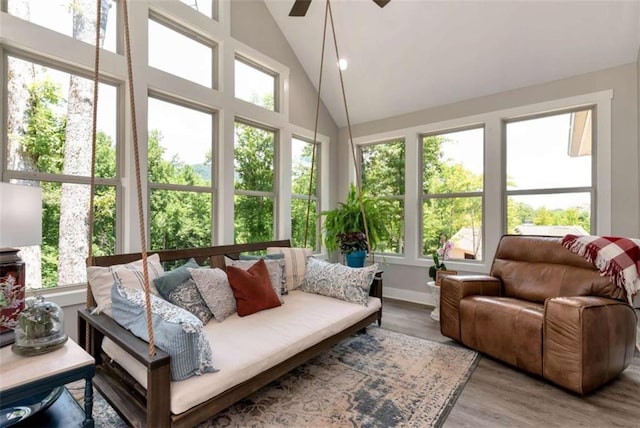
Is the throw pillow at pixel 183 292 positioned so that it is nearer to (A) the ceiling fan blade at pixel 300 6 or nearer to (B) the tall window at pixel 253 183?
(B) the tall window at pixel 253 183

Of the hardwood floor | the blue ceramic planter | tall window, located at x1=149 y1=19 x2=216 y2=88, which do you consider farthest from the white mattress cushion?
tall window, located at x1=149 y1=19 x2=216 y2=88

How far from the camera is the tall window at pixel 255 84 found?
375 centimetres

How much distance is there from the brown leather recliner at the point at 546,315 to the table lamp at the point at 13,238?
3.06 m

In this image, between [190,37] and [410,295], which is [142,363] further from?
[410,295]

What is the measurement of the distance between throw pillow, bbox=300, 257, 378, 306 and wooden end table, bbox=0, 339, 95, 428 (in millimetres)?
1926

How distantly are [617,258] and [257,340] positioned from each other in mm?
2733

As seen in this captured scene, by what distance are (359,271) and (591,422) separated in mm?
1765

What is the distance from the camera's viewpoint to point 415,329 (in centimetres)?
327

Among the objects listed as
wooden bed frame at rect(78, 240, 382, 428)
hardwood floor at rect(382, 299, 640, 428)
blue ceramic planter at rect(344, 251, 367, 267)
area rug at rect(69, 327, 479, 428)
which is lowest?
hardwood floor at rect(382, 299, 640, 428)

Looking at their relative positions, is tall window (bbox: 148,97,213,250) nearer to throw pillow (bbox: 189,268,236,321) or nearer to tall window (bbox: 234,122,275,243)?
tall window (bbox: 234,122,275,243)

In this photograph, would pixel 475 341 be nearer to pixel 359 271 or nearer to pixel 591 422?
pixel 591 422

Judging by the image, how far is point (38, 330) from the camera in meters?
1.48

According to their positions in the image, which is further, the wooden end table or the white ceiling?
the white ceiling

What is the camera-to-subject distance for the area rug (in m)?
1.80
